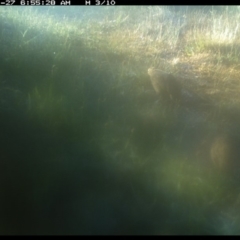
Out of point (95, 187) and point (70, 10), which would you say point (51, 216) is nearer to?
point (95, 187)

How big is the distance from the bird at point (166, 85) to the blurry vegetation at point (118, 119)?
5 centimetres

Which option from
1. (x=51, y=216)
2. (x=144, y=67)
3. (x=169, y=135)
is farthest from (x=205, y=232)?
(x=144, y=67)

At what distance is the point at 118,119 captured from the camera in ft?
9.24

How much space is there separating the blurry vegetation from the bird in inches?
2.0

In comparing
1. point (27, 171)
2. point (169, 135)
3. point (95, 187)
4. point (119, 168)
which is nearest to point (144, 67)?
point (169, 135)

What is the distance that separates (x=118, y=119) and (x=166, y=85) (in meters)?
0.46

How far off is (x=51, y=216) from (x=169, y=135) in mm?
1075

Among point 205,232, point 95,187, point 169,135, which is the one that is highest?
point 169,135

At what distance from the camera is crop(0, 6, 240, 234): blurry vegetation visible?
2727mm

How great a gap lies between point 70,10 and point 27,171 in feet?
4.20

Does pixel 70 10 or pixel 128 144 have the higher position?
pixel 70 10

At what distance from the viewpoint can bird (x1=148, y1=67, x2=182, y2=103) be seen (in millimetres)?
2834

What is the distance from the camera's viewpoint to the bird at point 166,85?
2.83 m

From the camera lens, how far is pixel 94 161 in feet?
9.07
